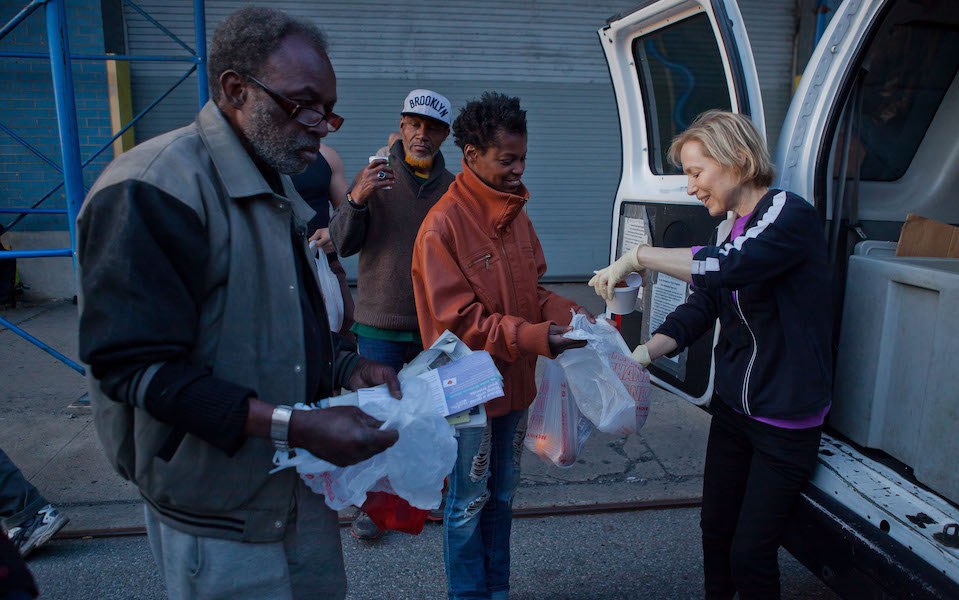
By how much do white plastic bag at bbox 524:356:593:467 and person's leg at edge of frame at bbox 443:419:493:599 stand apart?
20 centimetres

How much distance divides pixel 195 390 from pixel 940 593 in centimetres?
184

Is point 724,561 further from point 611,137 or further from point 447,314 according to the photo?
point 611,137

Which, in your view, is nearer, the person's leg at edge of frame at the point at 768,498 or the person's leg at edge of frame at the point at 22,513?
the person's leg at edge of frame at the point at 768,498

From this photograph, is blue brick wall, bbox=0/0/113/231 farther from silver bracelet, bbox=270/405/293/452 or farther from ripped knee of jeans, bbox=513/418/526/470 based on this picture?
silver bracelet, bbox=270/405/293/452

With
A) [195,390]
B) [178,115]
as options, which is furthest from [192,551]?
[178,115]

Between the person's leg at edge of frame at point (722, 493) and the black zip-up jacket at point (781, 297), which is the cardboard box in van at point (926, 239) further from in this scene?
the person's leg at edge of frame at point (722, 493)

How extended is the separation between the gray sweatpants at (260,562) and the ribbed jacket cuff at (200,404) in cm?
31

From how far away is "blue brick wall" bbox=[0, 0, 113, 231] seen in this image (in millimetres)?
7332

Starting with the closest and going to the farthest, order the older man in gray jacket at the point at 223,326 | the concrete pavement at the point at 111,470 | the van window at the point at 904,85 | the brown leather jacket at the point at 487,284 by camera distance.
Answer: the older man in gray jacket at the point at 223,326 < the brown leather jacket at the point at 487,284 < the van window at the point at 904,85 < the concrete pavement at the point at 111,470

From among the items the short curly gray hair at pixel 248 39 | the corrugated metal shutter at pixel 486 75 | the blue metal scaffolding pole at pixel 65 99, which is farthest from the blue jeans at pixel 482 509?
the corrugated metal shutter at pixel 486 75

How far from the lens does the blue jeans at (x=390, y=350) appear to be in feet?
10.0

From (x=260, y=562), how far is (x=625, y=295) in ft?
5.02

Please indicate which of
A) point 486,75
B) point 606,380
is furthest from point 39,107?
point 606,380

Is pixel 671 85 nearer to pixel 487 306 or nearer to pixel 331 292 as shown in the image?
pixel 487 306
